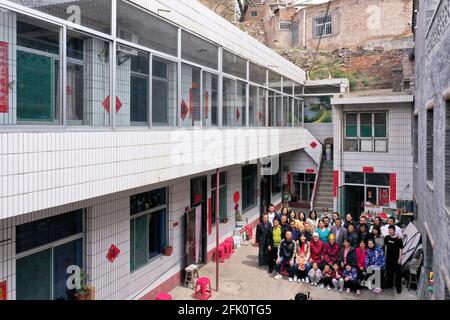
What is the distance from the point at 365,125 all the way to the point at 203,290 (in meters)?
10.6

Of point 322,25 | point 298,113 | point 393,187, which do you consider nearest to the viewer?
point 393,187

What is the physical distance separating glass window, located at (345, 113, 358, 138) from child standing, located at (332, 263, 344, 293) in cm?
798

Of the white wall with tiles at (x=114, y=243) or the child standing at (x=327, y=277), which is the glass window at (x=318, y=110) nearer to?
the child standing at (x=327, y=277)

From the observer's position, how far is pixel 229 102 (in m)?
9.68

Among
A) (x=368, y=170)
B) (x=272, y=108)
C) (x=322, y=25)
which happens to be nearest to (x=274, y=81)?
(x=272, y=108)

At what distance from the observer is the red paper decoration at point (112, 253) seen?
22.5 feet

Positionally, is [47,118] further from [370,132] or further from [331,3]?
[331,3]

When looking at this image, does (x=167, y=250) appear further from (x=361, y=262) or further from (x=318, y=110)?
(x=318, y=110)

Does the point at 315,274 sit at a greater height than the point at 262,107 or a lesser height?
lesser

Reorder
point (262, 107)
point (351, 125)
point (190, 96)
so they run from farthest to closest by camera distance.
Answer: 1. point (351, 125)
2. point (262, 107)
3. point (190, 96)

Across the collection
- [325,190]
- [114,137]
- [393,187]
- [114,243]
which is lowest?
[114,243]

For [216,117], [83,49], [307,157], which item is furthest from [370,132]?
[83,49]

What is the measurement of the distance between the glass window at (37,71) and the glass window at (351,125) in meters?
13.6

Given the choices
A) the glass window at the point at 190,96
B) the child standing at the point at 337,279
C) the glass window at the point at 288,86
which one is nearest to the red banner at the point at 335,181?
the glass window at the point at 288,86
